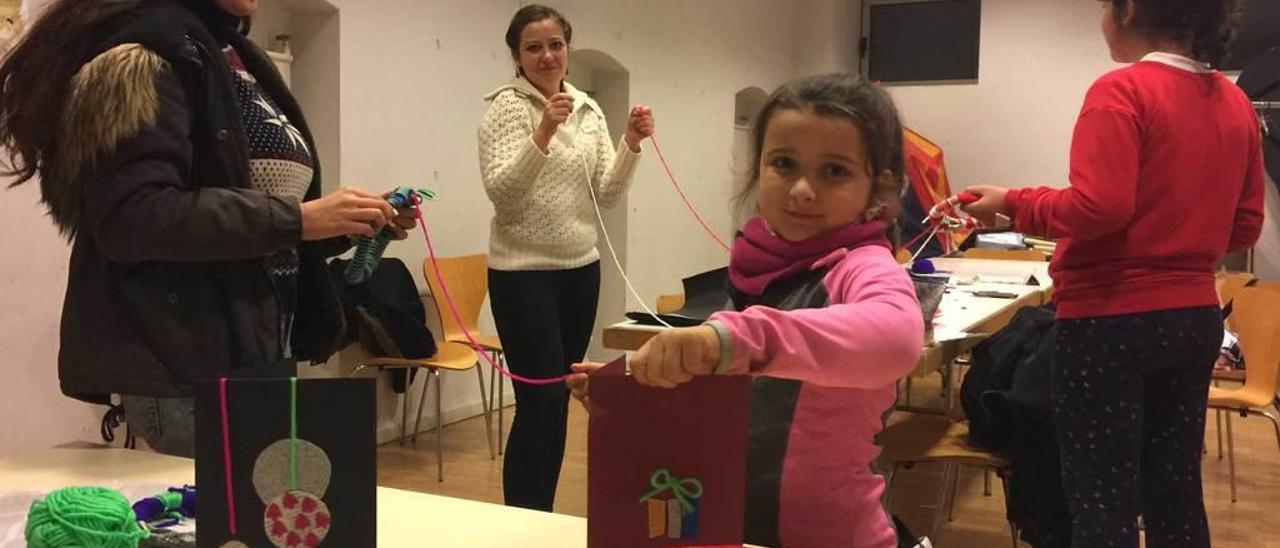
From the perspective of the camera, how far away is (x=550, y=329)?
2.53 m

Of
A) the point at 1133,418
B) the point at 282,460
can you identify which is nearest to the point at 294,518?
the point at 282,460

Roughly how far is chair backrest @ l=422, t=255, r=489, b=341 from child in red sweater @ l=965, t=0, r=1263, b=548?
8.11 ft

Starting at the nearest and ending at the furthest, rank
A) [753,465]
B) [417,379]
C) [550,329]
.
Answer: [753,465]
[550,329]
[417,379]

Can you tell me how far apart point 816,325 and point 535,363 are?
5.46 feet

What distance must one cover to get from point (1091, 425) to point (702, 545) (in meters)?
1.30

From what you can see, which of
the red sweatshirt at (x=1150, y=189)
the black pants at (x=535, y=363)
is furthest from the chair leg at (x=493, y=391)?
the red sweatshirt at (x=1150, y=189)

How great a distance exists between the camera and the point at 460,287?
13.4 feet

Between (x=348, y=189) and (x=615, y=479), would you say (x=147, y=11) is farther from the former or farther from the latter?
(x=615, y=479)

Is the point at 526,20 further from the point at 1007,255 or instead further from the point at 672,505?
the point at 1007,255

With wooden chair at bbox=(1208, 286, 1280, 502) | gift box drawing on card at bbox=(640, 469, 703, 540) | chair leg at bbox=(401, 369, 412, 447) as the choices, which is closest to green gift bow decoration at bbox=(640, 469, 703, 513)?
gift box drawing on card at bbox=(640, 469, 703, 540)

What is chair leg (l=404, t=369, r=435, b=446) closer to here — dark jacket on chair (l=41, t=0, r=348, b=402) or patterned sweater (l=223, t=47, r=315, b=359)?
patterned sweater (l=223, t=47, r=315, b=359)

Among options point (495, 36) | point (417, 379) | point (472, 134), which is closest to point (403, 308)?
point (417, 379)

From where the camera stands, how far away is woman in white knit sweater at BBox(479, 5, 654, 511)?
8.28 feet

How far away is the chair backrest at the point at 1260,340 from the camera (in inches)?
128
